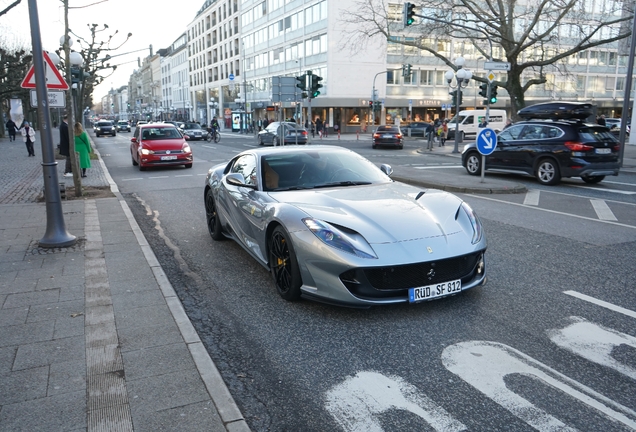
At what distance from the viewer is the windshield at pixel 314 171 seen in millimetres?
5844

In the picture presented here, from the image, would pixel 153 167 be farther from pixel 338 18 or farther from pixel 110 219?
pixel 338 18

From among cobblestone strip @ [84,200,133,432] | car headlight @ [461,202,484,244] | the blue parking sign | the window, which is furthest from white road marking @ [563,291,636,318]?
the blue parking sign

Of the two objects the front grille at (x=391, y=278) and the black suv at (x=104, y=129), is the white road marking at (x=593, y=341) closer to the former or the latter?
the front grille at (x=391, y=278)

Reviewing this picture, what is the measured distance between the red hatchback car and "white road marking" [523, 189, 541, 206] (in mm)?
11893

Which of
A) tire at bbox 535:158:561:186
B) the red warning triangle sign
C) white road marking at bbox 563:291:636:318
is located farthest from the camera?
tire at bbox 535:158:561:186

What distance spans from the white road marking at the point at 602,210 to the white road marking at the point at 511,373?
684cm

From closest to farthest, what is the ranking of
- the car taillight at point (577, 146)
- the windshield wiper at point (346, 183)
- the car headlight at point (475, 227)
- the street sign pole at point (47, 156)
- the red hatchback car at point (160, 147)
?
the car headlight at point (475, 227)
the windshield wiper at point (346, 183)
the street sign pole at point (47, 156)
the car taillight at point (577, 146)
the red hatchback car at point (160, 147)

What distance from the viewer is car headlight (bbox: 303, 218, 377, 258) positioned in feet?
14.2

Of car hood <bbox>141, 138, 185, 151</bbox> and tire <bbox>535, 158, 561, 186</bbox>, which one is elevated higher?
car hood <bbox>141, 138, 185, 151</bbox>

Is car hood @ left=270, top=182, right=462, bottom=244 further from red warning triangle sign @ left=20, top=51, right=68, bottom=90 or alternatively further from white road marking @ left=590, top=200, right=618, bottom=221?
white road marking @ left=590, top=200, right=618, bottom=221

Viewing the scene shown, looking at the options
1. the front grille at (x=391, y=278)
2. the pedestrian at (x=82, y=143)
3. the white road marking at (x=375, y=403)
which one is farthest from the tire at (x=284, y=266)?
the pedestrian at (x=82, y=143)

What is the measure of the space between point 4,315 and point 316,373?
2.96 m

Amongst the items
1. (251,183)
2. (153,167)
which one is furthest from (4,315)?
(153,167)

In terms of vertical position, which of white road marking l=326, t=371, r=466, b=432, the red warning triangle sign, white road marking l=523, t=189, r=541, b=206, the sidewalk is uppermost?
the red warning triangle sign
